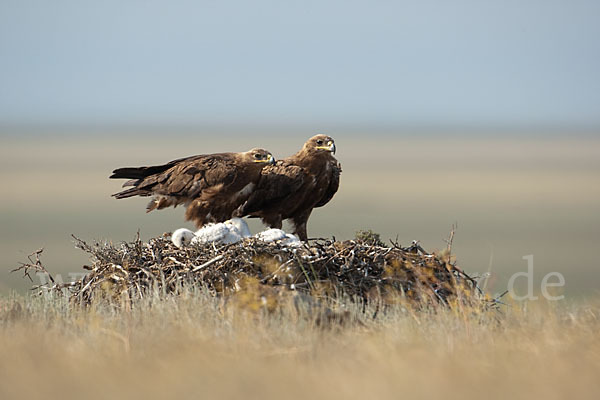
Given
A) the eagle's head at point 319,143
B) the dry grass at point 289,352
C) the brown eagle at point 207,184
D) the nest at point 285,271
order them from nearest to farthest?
1. the dry grass at point 289,352
2. the nest at point 285,271
3. the brown eagle at point 207,184
4. the eagle's head at point 319,143

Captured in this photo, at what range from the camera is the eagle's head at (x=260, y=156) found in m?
13.2

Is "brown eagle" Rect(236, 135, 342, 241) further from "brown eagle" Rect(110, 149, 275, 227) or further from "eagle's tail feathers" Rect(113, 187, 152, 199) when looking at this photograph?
"eagle's tail feathers" Rect(113, 187, 152, 199)

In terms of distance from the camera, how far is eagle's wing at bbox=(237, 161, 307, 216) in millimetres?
Result: 13477

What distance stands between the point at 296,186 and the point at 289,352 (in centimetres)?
570

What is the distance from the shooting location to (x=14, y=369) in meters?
7.54

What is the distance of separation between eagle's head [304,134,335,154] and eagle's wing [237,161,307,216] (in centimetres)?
41

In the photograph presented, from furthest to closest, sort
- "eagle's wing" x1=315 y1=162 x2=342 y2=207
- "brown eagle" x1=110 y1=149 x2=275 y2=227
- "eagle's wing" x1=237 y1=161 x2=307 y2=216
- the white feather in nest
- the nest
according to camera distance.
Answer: "eagle's wing" x1=315 y1=162 x2=342 y2=207 → "eagle's wing" x1=237 y1=161 x2=307 y2=216 → "brown eagle" x1=110 y1=149 x2=275 y2=227 → the white feather in nest → the nest

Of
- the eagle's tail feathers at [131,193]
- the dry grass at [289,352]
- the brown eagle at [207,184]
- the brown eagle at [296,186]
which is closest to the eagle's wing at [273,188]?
the brown eagle at [296,186]

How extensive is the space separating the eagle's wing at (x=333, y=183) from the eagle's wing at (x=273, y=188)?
0.55 m

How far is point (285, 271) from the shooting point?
1054cm

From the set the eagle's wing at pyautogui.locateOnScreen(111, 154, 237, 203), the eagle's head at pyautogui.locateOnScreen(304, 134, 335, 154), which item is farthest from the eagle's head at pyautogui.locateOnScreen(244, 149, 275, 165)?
the eagle's head at pyautogui.locateOnScreen(304, 134, 335, 154)

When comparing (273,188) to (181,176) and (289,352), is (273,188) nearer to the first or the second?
(181,176)

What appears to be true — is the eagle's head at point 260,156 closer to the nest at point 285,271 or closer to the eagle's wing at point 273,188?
the eagle's wing at point 273,188

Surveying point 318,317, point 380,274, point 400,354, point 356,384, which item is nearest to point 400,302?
point 380,274
